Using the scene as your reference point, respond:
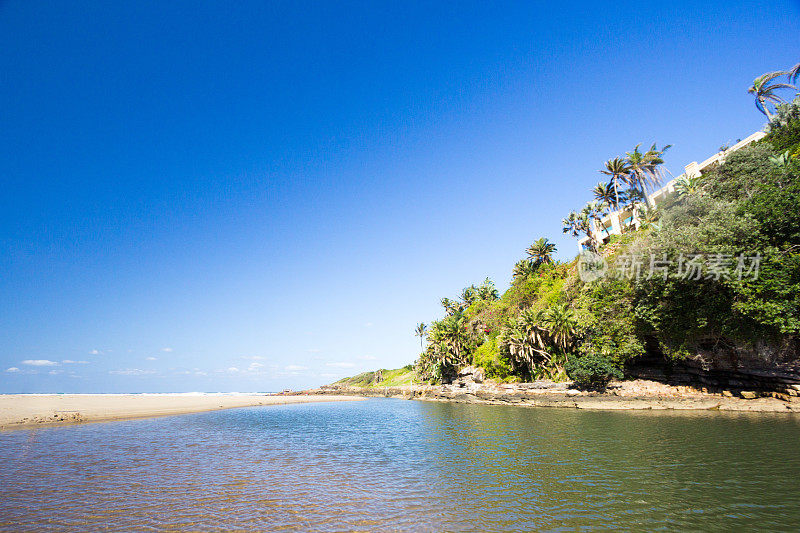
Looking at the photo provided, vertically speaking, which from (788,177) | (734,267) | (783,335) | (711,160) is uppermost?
(711,160)

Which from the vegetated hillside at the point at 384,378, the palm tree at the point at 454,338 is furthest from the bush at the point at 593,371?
the vegetated hillside at the point at 384,378

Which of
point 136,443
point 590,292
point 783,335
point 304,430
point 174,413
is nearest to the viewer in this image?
point 136,443

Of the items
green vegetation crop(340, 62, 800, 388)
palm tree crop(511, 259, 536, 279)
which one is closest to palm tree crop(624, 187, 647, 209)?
green vegetation crop(340, 62, 800, 388)

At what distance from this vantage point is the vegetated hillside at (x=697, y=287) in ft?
92.2

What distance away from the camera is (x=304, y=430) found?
3161cm

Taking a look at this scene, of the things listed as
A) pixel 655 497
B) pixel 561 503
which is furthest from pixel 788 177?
pixel 561 503

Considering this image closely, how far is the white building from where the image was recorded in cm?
5072

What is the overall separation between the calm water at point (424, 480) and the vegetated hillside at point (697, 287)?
934 centimetres

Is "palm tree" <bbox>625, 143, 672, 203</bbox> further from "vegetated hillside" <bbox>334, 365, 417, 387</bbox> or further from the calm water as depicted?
"vegetated hillside" <bbox>334, 365, 417, 387</bbox>

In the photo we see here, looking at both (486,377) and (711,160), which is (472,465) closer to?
(486,377)

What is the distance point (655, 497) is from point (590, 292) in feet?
150

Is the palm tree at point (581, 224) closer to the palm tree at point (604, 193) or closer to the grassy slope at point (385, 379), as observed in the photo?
the palm tree at point (604, 193)

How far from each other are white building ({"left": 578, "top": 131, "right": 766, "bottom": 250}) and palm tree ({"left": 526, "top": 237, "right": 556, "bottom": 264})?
6.25m

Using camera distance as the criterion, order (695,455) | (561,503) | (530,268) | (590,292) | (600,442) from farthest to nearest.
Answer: (530,268) < (590,292) < (600,442) < (695,455) < (561,503)
